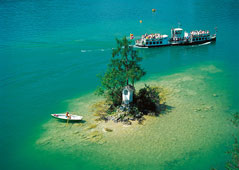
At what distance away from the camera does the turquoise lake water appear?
35.4 metres

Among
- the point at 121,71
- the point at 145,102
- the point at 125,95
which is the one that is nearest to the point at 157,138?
the point at 145,102

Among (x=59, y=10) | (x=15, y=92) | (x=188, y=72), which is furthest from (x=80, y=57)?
(x=59, y=10)

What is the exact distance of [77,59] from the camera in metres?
75.1

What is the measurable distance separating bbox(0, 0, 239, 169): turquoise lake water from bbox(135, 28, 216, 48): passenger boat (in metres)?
2.97

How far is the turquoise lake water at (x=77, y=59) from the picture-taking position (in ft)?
116

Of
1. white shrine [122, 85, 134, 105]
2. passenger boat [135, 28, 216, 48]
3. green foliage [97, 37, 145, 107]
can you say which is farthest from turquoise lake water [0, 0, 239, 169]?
green foliage [97, 37, 145, 107]

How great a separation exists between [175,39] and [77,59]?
3972cm

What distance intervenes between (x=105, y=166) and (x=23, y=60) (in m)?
54.8

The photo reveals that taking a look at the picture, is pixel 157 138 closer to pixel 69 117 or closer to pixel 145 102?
pixel 145 102

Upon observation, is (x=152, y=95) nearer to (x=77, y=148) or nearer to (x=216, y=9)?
(x=77, y=148)

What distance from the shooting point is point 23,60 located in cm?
7431

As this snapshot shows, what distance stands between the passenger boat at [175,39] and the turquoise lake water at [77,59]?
2.97m

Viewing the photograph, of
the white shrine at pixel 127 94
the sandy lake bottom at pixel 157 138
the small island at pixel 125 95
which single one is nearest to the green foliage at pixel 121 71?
the small island at pixel 125 95

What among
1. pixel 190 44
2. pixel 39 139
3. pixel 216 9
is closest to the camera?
pixel 39 139
